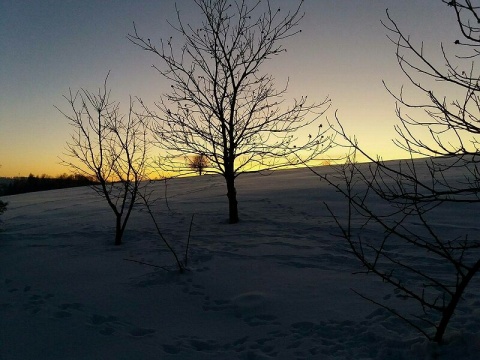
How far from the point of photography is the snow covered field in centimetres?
455

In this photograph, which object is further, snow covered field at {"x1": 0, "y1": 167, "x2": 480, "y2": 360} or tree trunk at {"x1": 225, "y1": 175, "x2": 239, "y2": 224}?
tree trunk at {"x1": 225, "y1": 175, "x2": 239, "y2": 224}

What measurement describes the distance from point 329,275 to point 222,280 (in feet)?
6.43

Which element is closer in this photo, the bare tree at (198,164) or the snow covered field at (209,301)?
the snow covered field at (209,301)

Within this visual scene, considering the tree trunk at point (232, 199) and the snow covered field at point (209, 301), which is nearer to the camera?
the snow covered field at point (209, 301)

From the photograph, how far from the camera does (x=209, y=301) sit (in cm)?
600

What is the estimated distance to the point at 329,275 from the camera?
667 cm

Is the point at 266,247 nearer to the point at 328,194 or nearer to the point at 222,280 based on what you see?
the point at 222,280

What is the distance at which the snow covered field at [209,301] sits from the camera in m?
4.55

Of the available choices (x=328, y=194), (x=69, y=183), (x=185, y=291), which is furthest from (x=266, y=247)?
(x=69, y=183)

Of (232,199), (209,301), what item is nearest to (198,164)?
(232,199)

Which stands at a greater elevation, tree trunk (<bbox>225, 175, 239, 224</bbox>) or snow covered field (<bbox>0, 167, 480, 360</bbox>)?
tree trunk (<bbox>225, 175, 239, 224</bbox>)

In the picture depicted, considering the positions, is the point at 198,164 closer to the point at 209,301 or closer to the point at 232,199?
the point at 232,199

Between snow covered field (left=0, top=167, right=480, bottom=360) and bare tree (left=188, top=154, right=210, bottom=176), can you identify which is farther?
bare tree (left=188, top=154, right=210, bottom=176)

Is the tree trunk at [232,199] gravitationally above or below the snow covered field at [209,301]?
above
